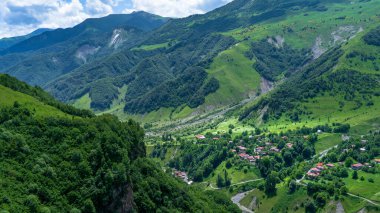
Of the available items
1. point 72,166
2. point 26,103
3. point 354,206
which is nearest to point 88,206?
point 72,166

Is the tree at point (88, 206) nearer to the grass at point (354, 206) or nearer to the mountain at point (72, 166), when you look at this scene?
the mountain at point (72, 166)

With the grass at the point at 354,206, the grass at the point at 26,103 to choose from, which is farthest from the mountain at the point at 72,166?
the grass at the point at 354,206

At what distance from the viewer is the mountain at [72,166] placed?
104688 mm

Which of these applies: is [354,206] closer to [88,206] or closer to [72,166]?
[88,206]

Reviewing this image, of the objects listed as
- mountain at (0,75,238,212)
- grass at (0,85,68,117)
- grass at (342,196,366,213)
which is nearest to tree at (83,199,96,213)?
mountain at (0,75,238,212)

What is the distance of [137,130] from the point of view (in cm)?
16462

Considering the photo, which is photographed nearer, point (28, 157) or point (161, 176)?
point (28, 157)

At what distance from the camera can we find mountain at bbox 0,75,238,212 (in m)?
105

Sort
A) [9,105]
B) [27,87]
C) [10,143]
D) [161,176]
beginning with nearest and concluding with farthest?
1. [10,143]
2. [9,105]
3. [161,176]
4. [27,87]

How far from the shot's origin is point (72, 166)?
117562 millimetres

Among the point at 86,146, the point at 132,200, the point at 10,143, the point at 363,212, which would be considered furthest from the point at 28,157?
the point at 363,212

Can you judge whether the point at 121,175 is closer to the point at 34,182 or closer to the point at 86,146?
the point at 86,146

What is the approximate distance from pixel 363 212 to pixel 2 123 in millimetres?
156912

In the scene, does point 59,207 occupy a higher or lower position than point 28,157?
lower
